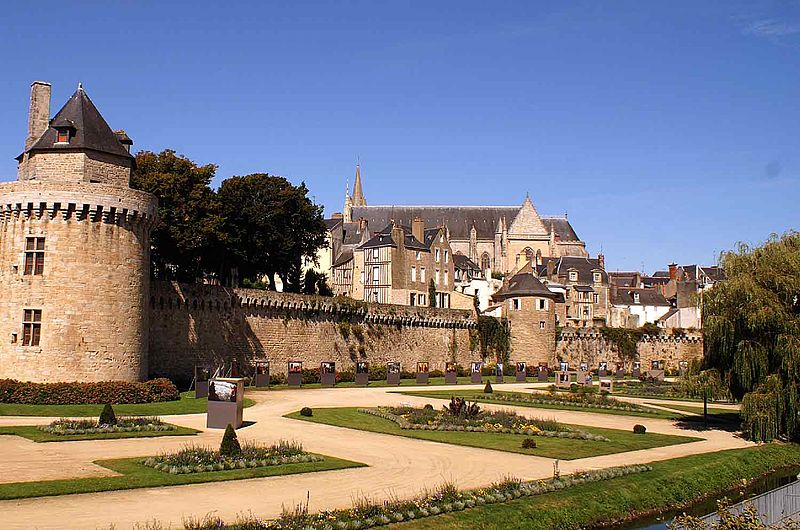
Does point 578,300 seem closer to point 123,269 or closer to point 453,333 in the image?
point 453,333

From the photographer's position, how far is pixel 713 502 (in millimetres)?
18516

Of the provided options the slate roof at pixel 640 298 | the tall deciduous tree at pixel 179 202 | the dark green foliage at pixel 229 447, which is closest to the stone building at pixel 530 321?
the slate roof at pixel 640 298

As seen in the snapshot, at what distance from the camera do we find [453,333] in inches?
2409

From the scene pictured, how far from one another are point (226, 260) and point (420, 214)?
173 feet

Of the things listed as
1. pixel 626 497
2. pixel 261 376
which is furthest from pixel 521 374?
pixel 626 497

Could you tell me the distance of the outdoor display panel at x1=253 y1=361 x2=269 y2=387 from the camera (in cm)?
4097

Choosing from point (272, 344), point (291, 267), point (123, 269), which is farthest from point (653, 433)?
point (291, 267)

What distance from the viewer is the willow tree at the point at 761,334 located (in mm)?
24875

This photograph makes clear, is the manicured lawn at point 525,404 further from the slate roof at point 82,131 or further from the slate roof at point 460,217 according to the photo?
the slate roof at point 460,217

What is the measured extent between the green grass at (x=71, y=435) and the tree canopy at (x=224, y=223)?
16.5 m

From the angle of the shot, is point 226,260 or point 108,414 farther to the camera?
point 226,260

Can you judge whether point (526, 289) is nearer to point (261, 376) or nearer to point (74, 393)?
point (261, 376)

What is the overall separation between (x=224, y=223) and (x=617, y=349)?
38.8m

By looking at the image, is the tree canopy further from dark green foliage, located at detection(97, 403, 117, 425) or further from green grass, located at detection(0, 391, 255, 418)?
dark green foliage, located at detection(97, 403, 117, 425)
